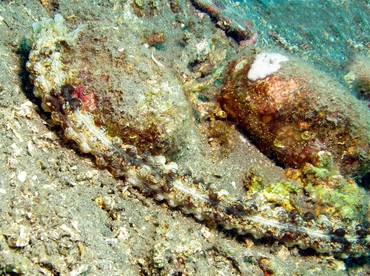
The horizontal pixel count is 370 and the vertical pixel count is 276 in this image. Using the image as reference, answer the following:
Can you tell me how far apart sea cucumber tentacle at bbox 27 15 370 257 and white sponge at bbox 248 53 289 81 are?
217 centimetres

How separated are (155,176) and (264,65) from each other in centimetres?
291

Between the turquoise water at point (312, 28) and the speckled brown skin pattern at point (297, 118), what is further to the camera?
the turquoise water at point (312, 28)

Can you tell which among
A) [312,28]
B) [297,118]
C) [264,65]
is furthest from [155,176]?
[312,28]

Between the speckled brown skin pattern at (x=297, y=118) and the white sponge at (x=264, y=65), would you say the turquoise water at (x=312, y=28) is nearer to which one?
the white sponge at (x=264, y=65)

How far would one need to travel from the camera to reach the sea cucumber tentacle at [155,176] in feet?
11.9

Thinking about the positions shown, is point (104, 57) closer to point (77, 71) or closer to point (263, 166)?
point (77, 71)

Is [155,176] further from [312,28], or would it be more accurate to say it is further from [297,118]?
[312,28]

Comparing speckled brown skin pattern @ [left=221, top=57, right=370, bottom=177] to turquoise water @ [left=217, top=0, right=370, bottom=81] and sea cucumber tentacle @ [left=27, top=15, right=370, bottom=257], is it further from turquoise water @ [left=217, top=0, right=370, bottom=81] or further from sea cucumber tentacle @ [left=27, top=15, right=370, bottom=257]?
turquoise water @ [left=217, top=0, right=370, bottom=81]

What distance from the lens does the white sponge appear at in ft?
17.1

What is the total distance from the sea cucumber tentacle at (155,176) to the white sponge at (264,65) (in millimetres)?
2169

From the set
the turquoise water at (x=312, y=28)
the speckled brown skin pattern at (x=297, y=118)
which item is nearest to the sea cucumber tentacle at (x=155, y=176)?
the speckled brown skin pattern at (x=297, y=118)

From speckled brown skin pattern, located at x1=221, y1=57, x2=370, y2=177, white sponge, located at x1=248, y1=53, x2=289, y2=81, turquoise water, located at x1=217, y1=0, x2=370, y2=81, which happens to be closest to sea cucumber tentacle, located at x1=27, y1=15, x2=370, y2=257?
speckled brown skin pattern, located at x1=221, y1=57, x2=370, y2=177

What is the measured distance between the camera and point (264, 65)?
5.27 m

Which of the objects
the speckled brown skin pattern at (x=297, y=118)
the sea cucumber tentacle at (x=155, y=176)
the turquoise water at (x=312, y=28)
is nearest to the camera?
the sea cucumber tentacle at (x=155, y=176)
